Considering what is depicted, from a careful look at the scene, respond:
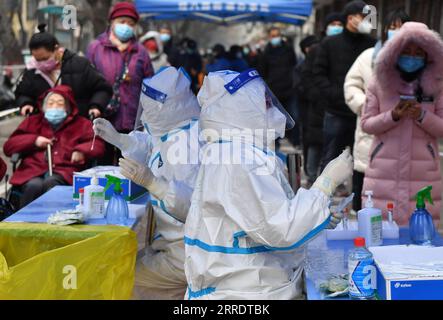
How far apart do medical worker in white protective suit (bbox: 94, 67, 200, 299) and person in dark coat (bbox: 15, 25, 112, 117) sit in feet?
7.53

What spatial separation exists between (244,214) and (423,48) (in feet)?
8.12

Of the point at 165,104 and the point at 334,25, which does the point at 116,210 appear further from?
the point at 334,25

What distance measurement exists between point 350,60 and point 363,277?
16.2 feet

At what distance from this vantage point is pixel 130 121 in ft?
24.5

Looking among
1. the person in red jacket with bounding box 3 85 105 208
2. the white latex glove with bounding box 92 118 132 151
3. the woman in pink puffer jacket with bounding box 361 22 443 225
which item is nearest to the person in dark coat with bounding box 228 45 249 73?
the person in red jacket with bounding box 3 85 105 208

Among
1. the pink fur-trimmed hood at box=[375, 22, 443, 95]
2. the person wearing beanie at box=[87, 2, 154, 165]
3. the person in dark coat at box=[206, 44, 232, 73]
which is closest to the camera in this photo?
the pink fur-trimmed hood at box=[375, 22, 443, 95]

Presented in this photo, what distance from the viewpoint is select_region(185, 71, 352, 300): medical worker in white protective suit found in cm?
315

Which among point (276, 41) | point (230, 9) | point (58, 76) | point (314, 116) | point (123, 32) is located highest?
point (230, 9)

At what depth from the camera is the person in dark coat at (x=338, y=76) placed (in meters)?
7.77

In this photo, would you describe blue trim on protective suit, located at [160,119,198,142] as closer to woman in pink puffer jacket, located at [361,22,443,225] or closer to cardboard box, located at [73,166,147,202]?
cardboard box, located at [73,166,147,202]

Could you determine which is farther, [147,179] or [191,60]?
[191,60]

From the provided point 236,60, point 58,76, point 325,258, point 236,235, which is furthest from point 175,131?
point 236,60

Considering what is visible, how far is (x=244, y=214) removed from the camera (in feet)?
10.4
